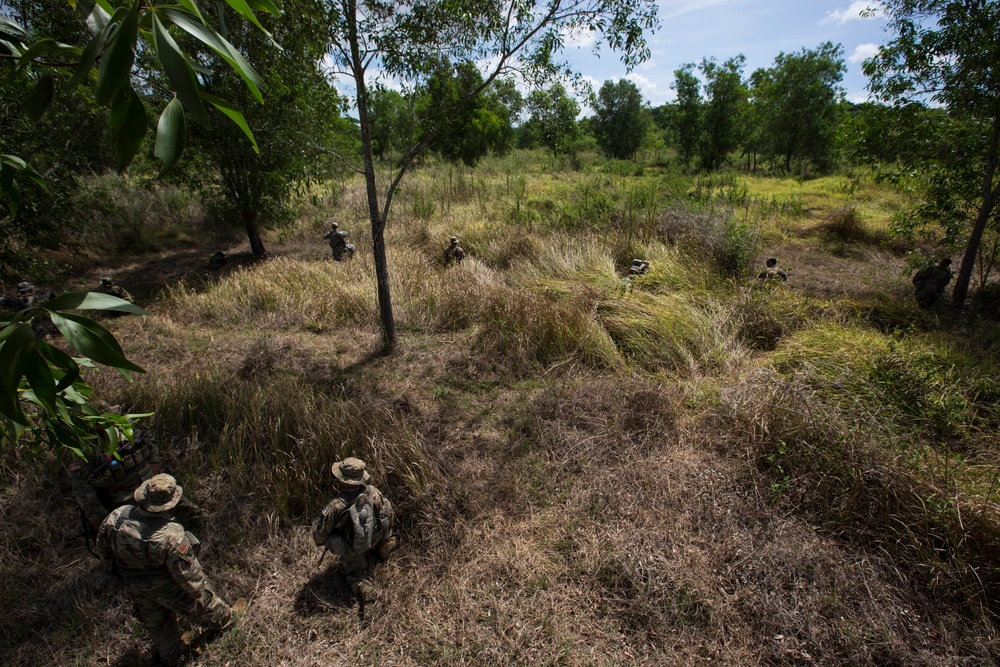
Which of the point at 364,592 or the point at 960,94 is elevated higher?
the point at 960,94

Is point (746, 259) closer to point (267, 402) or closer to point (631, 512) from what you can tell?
point (631, 512)

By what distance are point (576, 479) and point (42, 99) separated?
10.5 ft

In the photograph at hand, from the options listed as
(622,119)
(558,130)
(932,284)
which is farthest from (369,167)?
(622,119)

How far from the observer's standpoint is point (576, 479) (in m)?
3.29

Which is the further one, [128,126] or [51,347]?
[51,347]

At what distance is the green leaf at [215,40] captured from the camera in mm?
492

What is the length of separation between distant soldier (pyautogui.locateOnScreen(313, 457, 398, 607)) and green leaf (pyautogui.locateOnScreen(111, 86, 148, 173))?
2346mm

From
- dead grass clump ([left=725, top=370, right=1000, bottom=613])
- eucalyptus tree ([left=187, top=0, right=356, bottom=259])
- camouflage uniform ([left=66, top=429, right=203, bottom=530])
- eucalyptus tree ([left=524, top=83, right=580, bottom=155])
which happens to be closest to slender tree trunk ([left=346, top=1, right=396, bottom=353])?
eucalyptus tree ([left=187, top=0, right=356, bottom=259])

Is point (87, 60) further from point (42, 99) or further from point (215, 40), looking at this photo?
point (42, 99)

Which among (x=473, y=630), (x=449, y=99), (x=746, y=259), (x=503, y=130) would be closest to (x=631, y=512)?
(x=473, y=630)

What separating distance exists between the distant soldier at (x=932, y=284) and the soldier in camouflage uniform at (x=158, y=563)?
7969mm

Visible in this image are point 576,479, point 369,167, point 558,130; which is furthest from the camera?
point 558,130

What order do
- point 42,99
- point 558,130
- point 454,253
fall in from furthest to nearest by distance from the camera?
point 558,130 → point 454,253 → point 42,99

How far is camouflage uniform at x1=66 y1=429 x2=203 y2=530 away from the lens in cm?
278
